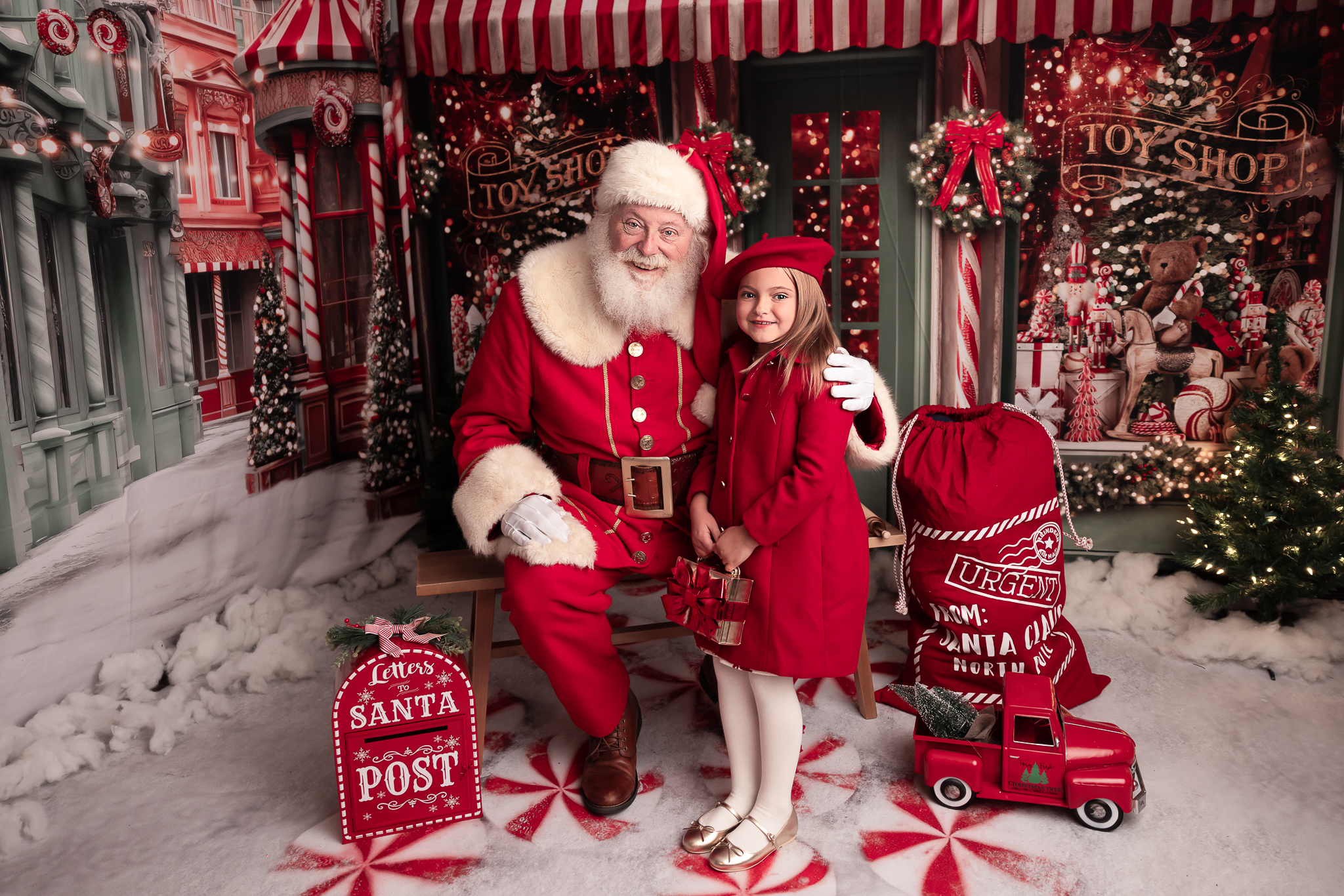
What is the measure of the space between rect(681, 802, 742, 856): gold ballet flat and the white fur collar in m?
1.32

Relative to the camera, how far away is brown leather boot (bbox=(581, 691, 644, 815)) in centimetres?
251

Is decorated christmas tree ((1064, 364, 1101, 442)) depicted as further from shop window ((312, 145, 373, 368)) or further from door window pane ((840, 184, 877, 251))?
shop window ((312, 145, 373, 368))

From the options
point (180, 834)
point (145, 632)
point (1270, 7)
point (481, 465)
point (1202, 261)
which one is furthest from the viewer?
point (1202, 261)

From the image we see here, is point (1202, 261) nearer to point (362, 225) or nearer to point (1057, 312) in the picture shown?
point (1057, 312)

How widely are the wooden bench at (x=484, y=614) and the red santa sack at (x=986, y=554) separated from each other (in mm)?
166

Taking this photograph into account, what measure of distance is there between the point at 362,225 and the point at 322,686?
2.05 meters

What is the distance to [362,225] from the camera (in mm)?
4070

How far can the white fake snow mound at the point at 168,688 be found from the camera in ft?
8.58

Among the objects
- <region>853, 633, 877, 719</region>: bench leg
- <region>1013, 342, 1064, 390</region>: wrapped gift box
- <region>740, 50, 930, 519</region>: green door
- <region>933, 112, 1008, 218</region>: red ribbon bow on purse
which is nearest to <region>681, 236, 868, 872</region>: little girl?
<region>853, 633, 877, 719</region>: bench leg

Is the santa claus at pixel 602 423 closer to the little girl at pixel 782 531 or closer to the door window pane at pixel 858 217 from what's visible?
the little girl at pixel 782 531

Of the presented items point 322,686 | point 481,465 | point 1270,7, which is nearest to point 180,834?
point 322,686

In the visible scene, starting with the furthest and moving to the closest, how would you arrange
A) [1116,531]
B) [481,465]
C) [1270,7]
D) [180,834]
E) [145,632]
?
[1116,531], [1270,7], [145,632], [481,465], [180,834]

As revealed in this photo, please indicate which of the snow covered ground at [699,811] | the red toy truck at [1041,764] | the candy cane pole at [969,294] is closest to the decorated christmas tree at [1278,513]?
the snow covered ground at [699,811]

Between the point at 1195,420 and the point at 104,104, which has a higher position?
the point at 104,104
